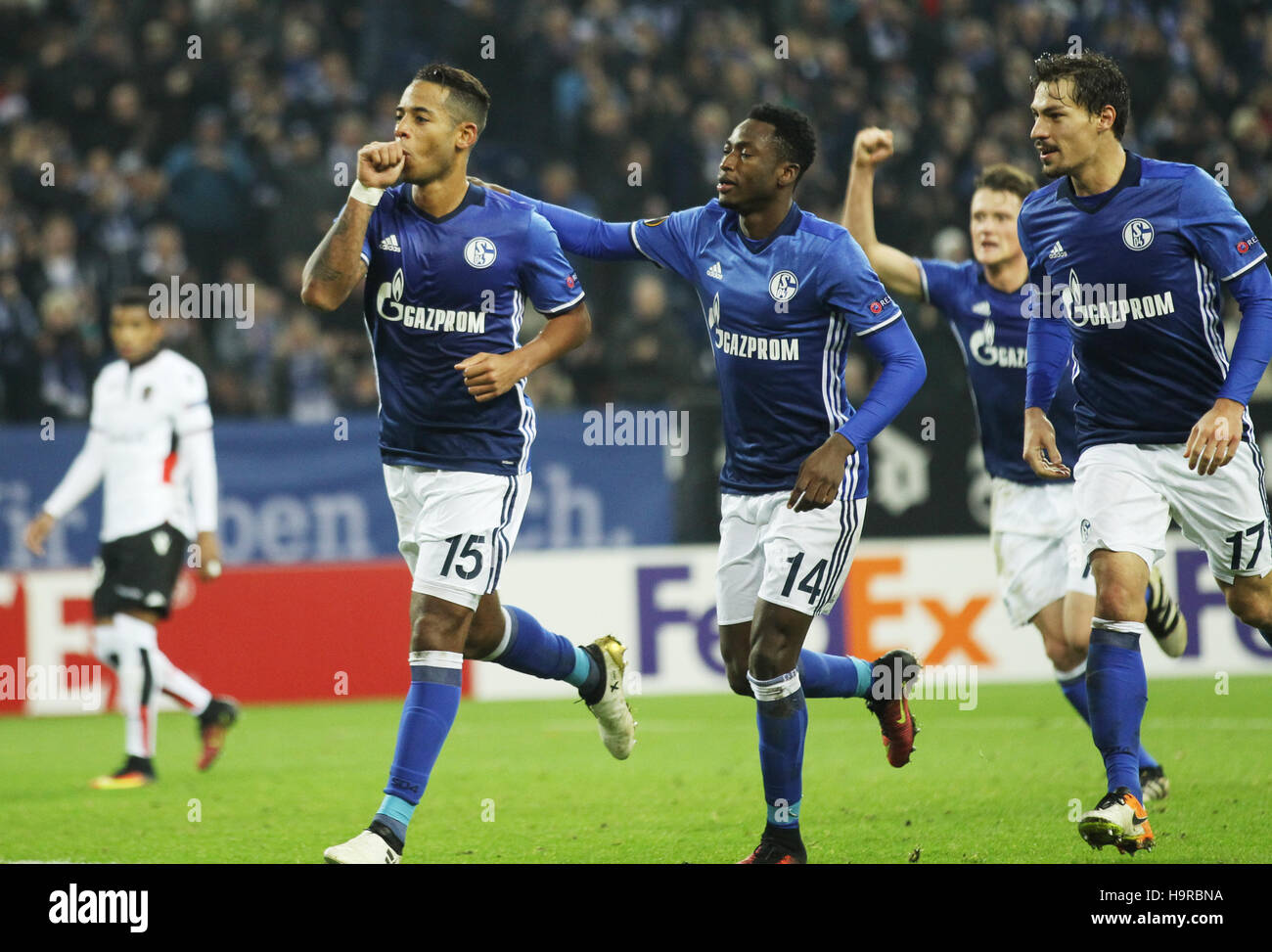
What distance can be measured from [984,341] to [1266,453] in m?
5.27

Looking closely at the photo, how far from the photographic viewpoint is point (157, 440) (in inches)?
330

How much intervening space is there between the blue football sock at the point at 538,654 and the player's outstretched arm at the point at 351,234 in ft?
5.05

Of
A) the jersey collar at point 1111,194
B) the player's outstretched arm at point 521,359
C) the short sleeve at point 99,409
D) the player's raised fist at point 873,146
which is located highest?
the player's raised fist at point 873,146

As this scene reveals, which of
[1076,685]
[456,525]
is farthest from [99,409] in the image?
[1076,685]

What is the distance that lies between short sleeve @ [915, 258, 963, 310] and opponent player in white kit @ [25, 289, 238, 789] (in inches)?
143

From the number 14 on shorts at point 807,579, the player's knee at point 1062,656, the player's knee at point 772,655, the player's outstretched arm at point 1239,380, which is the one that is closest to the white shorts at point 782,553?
the number 14 on shorts at point 807,579

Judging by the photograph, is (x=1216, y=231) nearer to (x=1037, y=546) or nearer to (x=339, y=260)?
(x=1037, y=546)

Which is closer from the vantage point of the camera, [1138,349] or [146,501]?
[1138,349]

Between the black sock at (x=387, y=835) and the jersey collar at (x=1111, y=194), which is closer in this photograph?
the black sock at (x=387, y=835)

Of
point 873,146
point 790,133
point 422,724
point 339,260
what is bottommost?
point 422,724

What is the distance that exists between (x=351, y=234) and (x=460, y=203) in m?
0.61

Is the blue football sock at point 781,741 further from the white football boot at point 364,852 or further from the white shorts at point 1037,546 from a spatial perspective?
the white shorts at point 1037,546

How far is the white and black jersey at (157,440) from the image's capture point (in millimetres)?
8305
